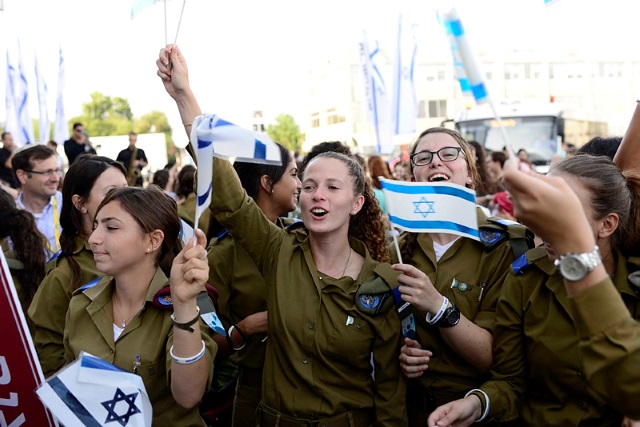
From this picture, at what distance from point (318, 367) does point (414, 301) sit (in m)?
0.55

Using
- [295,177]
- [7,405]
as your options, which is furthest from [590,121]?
[7,405]

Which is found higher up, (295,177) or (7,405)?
(295,177)

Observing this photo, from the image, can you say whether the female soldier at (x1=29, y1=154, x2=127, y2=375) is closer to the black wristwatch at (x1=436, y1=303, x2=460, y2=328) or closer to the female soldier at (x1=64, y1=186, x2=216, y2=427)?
the female soldier at (x1=64, y1=186, x2=216, y2=427)

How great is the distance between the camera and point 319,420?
2.98 meters

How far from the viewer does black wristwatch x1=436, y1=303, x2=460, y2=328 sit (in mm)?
2930

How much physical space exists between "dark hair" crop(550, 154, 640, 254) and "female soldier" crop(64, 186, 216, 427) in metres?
1.52

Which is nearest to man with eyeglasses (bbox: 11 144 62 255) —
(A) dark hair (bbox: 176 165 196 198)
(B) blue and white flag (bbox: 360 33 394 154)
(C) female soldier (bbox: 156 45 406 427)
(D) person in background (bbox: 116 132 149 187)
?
(A) dark hair (bbox: 176 165 196 198)

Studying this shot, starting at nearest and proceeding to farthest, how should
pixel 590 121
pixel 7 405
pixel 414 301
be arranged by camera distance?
1. pixel 7 405
2. pixel 414 301
3. pixel 590 121

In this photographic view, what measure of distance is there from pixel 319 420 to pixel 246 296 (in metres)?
0.98

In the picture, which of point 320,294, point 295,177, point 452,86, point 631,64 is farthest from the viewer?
point 452,86

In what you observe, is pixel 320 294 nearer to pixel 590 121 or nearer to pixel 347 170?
pixel 347 170

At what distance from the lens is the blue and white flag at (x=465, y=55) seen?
2010 mm

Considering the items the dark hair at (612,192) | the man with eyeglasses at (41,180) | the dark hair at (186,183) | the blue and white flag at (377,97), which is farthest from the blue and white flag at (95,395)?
the blue and white flag at (377,97)

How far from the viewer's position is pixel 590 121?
2583 cm
